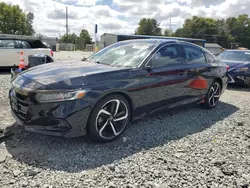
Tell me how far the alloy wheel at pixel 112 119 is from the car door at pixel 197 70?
1.65m

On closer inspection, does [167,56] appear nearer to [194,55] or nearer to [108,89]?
[194,55]

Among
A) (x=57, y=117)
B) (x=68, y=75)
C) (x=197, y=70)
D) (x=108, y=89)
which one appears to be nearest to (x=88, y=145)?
(x=57, y=117)

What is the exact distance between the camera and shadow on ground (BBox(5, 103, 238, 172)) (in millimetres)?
2742

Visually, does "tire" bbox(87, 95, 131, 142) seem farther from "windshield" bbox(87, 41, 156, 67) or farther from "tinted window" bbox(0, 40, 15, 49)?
"tinted window" bbox(0, 40, 15, 49)

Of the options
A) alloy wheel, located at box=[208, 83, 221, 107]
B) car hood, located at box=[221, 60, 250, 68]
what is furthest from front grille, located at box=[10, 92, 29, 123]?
car hood, located at box=[221, 60, 250, 68]

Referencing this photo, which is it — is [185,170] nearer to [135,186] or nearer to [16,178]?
[135,186]

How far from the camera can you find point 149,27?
71750 mm

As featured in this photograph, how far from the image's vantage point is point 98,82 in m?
3.03

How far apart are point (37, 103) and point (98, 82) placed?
0.81 metres

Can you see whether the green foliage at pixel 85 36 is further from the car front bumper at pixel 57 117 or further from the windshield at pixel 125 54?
the car front bumper at pixel 57 117

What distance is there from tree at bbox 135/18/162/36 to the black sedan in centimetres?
6931

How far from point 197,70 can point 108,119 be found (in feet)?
7.74

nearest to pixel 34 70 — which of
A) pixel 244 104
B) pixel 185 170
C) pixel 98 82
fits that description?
pixel 98 82

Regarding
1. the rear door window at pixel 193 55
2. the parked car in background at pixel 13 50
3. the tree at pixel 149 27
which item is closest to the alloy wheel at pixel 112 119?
the rear door window at pixel 193 55
